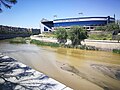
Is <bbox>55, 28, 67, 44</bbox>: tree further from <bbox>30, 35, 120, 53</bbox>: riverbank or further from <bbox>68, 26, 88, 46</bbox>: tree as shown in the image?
<bbox>30, 35, 120, 53</bbox>: riverbank

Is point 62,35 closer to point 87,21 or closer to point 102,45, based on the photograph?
point 102,45

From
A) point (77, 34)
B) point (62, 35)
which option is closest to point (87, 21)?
point (62, 35)

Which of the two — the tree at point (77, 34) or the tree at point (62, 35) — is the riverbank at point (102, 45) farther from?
the tree at point (62, 35)

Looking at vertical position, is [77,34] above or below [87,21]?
below

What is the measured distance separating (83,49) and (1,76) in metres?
29.0

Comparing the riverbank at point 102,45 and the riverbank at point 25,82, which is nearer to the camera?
the riverbank at point 25,82

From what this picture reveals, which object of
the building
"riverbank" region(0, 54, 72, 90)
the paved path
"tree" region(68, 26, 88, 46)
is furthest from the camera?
the building

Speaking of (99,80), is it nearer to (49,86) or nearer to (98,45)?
(49,86)

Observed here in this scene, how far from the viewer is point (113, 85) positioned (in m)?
15.7

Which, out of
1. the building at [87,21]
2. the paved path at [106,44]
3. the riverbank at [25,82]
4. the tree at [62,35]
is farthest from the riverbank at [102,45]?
the building at [87,21]

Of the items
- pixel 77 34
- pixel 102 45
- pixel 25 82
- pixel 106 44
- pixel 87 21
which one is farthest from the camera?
pixel 87 21

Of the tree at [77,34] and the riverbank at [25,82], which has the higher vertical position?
the tree at [77,34]

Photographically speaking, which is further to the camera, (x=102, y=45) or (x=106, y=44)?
(x=102, y=45)

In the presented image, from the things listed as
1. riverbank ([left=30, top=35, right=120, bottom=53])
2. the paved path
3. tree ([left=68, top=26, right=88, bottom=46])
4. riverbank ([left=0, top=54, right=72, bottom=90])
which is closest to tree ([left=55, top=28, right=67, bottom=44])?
tree ([left=68, top=26, right=88, bottom=46])
